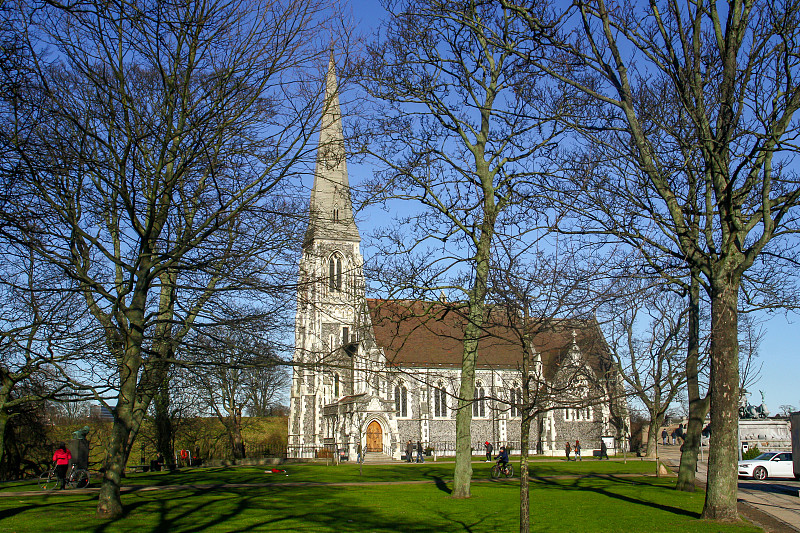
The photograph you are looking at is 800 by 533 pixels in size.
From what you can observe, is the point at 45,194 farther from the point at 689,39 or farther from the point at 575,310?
the point at 689,39

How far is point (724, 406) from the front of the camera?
1242 centimetres

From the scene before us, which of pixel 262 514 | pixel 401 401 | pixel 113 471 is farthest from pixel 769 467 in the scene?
pixel 401 401

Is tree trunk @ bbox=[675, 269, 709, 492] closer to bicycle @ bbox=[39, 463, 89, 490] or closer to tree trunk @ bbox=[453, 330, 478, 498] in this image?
tree trunk @ bbox=[453, 330, 478, 498]

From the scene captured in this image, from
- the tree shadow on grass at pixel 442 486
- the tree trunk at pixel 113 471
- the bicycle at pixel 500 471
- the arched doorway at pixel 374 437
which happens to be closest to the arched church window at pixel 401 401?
the arched doorway at pixel 374 437

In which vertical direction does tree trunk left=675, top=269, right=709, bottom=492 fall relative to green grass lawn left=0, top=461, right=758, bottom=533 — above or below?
above

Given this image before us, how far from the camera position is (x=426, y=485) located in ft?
70.3

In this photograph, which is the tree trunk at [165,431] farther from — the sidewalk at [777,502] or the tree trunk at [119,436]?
the sidewalk at [777,502]

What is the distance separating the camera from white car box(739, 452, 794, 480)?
2775cm

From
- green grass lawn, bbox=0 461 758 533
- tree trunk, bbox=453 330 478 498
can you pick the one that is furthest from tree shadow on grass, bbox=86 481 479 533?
tree trunk, bbox=453 330 478 498

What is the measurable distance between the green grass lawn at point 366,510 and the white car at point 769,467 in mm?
9616

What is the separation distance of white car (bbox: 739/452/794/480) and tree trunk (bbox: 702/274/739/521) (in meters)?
17.9

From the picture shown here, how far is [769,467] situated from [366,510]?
2087cm

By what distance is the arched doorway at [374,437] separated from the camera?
4750 centimetres

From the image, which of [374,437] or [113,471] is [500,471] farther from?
[374,437]
